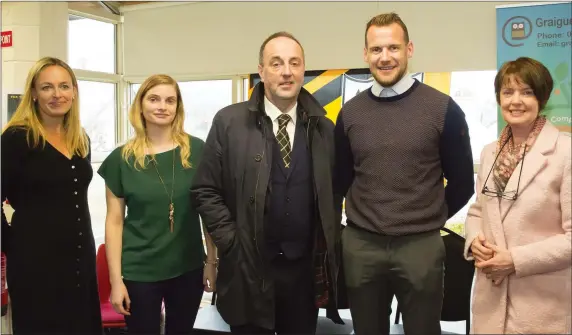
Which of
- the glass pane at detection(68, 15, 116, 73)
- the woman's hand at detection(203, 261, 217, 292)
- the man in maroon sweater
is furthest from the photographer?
the glass pane at detection(68, 15, 116, 73)

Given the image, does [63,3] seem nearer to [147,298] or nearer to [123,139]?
[123,139]

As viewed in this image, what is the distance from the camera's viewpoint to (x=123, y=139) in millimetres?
1716

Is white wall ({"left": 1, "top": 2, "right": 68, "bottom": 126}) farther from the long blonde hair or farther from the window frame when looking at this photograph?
the long blonde hair

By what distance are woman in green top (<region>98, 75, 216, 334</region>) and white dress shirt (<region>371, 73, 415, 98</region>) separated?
609 mm

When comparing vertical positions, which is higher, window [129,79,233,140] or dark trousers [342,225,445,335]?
window [129,79,233,140]

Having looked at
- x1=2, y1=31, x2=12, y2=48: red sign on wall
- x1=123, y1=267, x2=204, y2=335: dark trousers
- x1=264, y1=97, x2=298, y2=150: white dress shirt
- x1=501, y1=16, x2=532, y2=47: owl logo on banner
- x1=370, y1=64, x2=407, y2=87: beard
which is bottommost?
x1=123, y1=267, x2=204, y2=335: dark trousers

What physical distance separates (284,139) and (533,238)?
73 cm

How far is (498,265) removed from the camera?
4.09 ft

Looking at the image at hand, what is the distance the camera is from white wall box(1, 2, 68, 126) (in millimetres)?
1746

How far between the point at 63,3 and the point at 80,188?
0.74 metres

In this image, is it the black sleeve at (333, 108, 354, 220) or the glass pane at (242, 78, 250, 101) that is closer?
the black sleeve at (333, 108, 354, 220)

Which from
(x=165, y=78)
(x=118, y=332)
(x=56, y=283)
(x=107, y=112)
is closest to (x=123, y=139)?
(x=107, y=112)

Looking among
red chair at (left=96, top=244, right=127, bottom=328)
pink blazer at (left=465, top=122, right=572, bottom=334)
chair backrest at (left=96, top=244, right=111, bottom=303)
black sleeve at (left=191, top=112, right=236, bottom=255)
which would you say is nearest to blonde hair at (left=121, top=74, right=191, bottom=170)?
black sleeve at (left=191, top=112, right=236, bottom=255)

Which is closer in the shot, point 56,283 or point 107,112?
point 56,283
